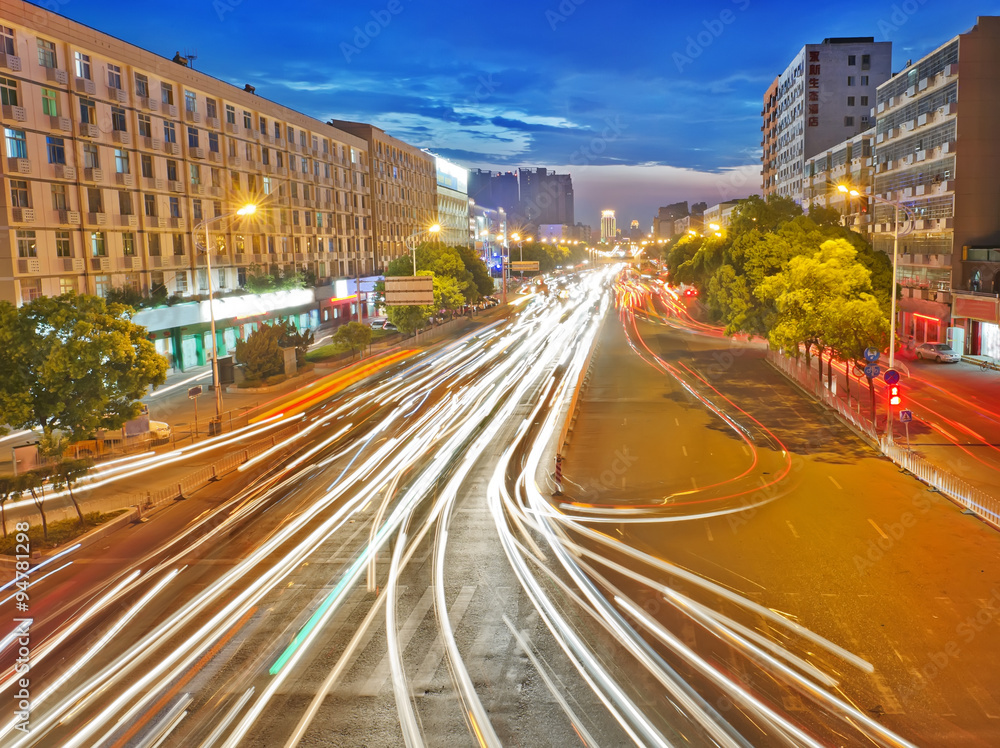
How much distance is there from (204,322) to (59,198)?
12.5 meters

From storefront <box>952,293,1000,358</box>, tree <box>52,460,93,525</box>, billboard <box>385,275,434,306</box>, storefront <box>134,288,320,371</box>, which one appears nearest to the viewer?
tree <box>52,460,93,525</box>

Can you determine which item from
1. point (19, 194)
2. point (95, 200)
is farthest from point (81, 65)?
point (19, 194)

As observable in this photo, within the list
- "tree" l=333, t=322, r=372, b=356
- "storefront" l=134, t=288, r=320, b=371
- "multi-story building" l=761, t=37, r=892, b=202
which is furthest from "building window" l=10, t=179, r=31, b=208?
"multi-story building" l=761, t=37, r=892, b=202

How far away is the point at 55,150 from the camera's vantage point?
36938mm

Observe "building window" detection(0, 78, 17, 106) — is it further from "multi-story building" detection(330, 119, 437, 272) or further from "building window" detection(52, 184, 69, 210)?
"multi-story building" detection(330, 119, 437, 272)

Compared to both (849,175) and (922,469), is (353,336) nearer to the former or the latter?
(922,469)

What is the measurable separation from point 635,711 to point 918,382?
34622mm

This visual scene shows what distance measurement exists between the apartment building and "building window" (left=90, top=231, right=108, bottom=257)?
69 mm

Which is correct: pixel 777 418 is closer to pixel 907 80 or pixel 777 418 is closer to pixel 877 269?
pixel 877 269

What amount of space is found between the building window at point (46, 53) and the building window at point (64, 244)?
7.98m

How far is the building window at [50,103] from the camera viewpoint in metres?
36.1

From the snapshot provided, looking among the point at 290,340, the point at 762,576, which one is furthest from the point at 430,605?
the point at 290,340

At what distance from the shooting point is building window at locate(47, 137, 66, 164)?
36500mm

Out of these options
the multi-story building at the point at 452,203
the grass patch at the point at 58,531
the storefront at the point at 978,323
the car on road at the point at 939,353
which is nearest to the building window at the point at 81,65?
the grass patch at the point at 58,531
